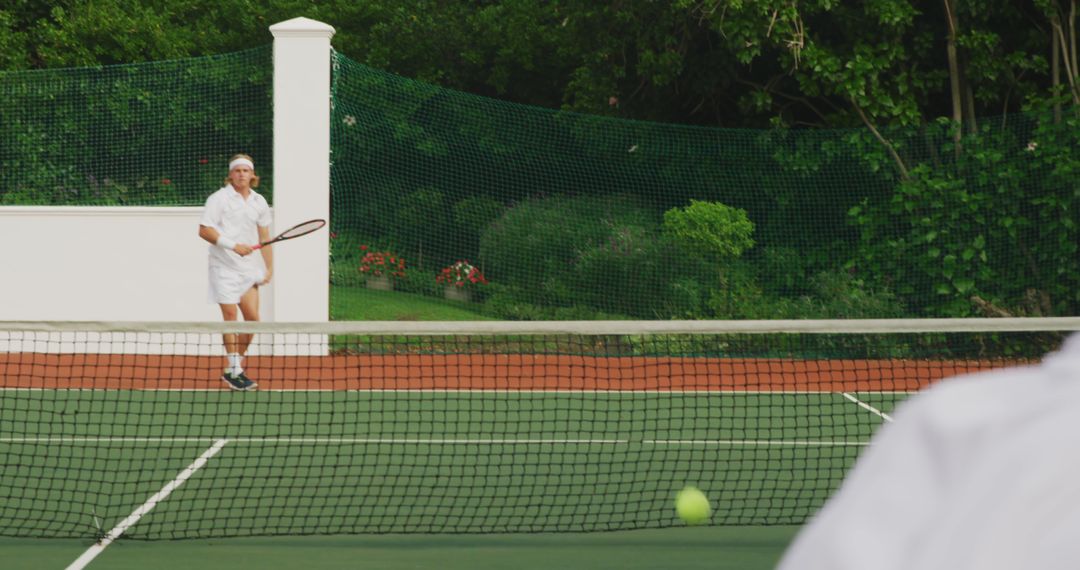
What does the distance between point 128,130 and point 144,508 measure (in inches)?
321

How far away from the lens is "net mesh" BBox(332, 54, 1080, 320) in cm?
1038

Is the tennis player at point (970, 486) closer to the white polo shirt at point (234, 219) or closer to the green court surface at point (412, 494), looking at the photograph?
the green court surface at point (412, 494)

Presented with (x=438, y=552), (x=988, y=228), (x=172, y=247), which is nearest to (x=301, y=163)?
(x=172, y=247)

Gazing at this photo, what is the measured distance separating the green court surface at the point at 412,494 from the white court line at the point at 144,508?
2cm

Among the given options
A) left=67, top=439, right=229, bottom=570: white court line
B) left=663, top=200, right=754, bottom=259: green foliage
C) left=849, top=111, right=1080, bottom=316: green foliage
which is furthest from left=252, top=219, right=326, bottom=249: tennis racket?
left=849, top=111, right=1080, bottom=316: green foliage

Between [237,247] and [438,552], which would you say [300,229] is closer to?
[237,247]

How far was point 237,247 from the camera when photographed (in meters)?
8.26

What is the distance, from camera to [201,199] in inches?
489

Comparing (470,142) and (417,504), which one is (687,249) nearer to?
(470,142)

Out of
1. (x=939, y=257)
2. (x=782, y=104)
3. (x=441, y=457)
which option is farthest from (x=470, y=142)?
(x=441, y=457)

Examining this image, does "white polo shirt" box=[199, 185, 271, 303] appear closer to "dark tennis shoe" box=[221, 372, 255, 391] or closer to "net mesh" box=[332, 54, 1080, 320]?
"dark tennis shoe" box=[221, 372, 255, 391]

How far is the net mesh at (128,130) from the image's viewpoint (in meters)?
11.4

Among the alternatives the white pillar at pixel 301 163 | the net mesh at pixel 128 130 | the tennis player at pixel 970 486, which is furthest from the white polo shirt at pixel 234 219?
the tennis player at pixel 970 486

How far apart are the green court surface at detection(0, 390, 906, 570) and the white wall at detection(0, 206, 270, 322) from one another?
2707 mm
